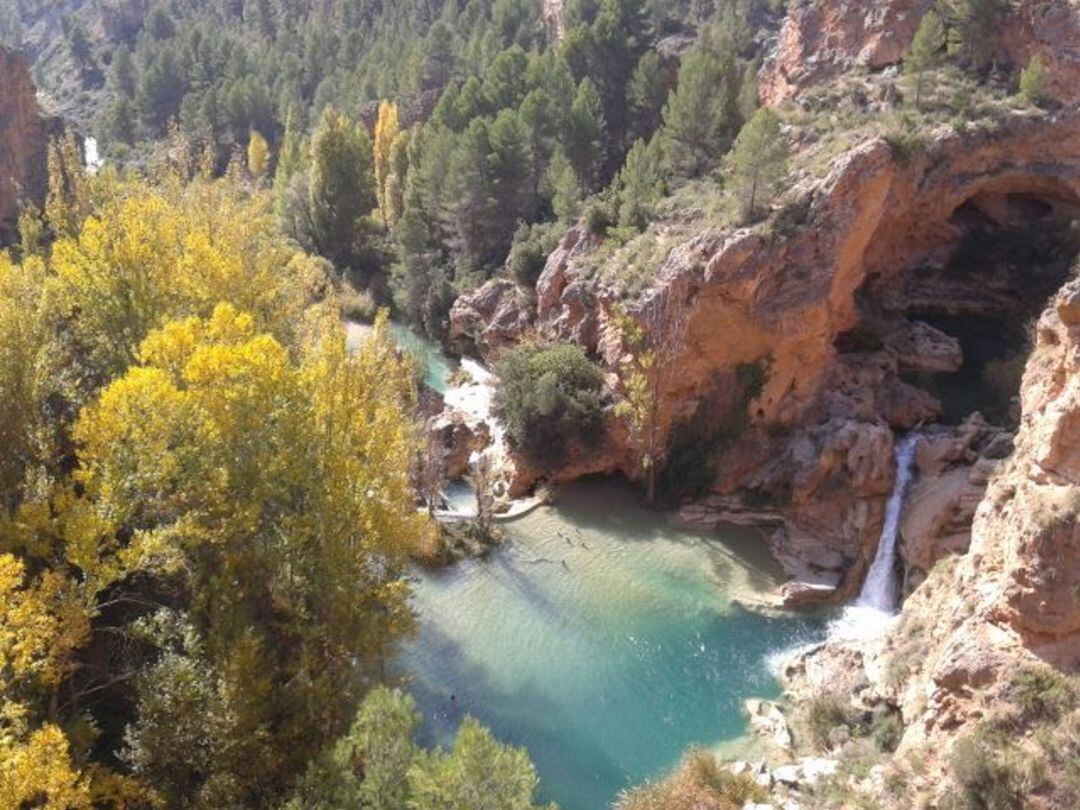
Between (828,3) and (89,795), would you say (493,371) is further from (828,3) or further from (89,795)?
(89,795)

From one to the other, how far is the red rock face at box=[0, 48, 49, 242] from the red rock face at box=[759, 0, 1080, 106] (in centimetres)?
4937

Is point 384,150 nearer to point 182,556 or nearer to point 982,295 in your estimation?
point 982,295

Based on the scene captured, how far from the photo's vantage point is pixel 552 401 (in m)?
33.4

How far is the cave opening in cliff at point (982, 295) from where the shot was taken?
1375 inches

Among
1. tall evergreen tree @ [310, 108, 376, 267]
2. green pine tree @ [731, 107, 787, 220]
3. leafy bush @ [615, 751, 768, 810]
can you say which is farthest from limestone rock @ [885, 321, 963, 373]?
tall evergreen tree @ [310, 108, 376, 267]

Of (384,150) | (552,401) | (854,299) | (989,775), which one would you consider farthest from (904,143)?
(384,150)

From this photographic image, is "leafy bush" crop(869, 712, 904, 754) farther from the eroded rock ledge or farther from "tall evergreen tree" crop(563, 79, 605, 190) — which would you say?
"tall evergreen tree" crop(563, 79, 605, 190)

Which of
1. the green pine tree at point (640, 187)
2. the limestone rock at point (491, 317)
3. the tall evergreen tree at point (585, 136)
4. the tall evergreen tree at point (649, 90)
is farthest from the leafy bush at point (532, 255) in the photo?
the tall evergreen tree at point (649, 90)

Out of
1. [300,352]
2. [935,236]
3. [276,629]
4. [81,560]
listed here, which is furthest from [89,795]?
[935,236]

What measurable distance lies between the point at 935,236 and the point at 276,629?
32.8 metres

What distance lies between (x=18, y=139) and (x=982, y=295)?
202 feet

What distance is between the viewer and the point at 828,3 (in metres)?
42.0

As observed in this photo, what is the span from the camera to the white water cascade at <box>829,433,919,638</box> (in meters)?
27.0

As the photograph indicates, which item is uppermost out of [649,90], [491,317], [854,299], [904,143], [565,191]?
[649,90]
